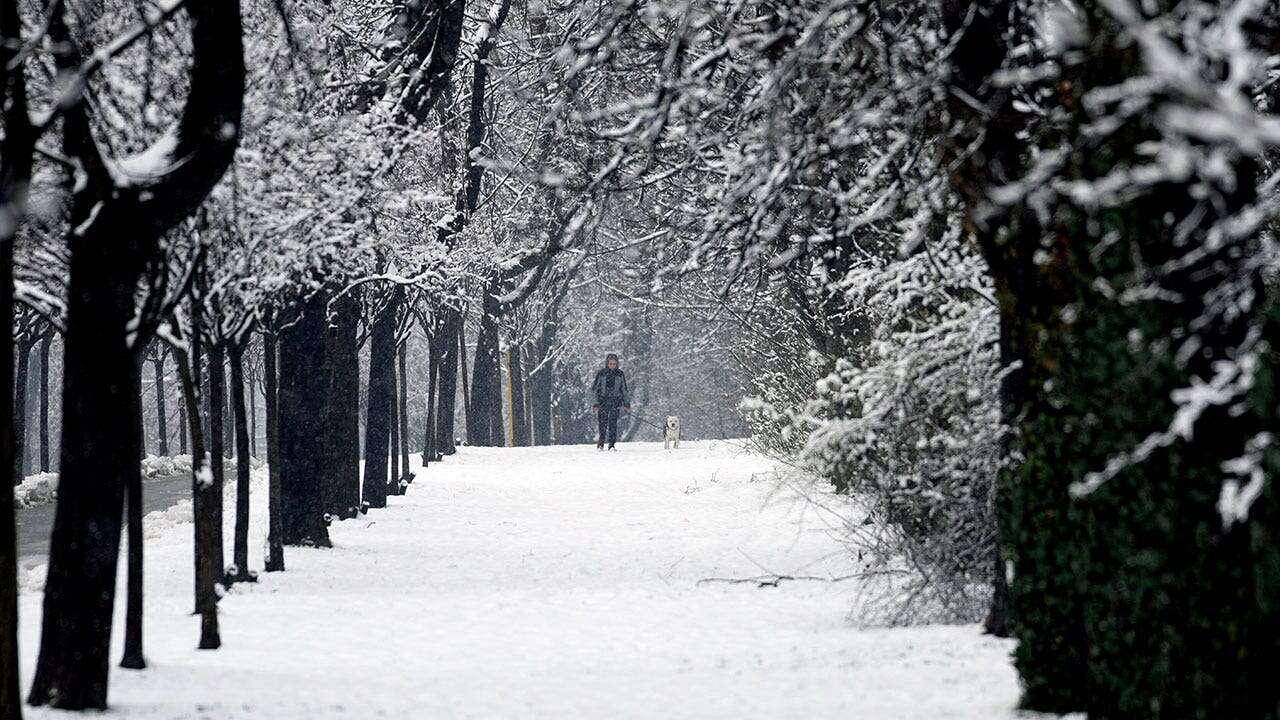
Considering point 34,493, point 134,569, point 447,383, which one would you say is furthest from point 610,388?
point 134,569

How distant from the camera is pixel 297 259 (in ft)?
40.4

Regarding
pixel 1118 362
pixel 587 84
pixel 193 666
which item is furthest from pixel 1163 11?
pixel 587 84

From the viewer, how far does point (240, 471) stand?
511 inches

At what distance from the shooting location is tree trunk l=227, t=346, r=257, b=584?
1213 centimetres

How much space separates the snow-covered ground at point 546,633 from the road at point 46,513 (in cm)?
136

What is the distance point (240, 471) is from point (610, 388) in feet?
68.8

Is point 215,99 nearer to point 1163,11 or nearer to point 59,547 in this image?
point 59,547

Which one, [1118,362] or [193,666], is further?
[193,666]

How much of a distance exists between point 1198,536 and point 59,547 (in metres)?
5.13

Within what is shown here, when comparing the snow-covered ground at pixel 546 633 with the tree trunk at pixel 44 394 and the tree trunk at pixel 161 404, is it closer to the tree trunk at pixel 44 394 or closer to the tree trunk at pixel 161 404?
the tree trunk at pixel 44 394

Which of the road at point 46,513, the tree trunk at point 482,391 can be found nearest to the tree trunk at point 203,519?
the road at point 46,513

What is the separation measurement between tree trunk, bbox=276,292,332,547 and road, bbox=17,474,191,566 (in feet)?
7.61

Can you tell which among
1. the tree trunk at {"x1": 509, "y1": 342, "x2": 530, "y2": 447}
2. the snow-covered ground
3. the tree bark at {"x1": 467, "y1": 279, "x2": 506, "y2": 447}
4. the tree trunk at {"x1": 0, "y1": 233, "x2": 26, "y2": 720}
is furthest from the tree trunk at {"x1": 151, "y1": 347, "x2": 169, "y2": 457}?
the tree trunk at {"x1": 0, "y1": 233, "x2": 26, "y2": 720}

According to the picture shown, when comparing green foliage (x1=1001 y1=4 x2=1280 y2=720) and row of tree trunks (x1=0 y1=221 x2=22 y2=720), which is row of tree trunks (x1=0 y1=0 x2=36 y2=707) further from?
green foliage (x1=1001 y1=4 x2=1280 y2=720)
